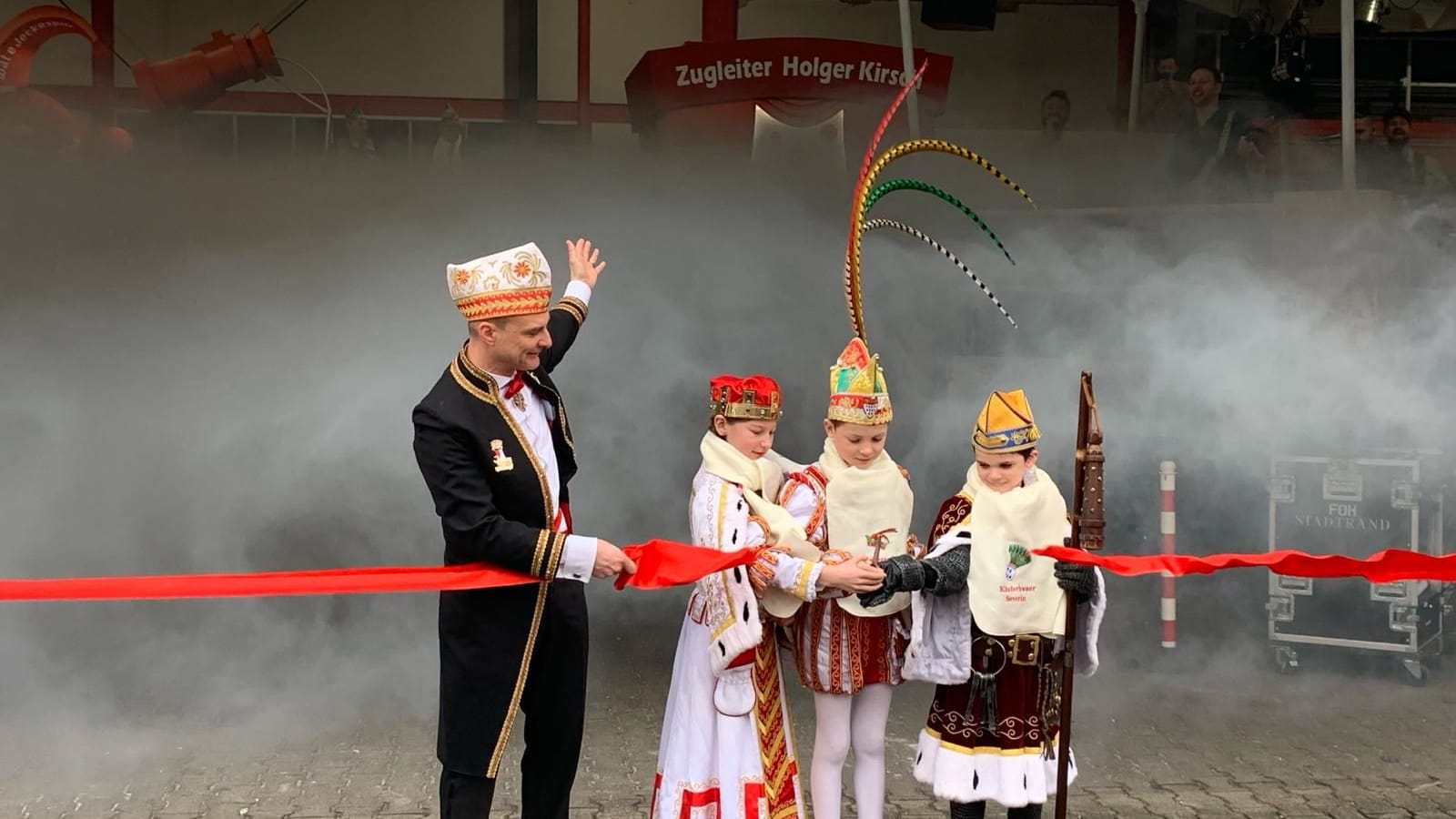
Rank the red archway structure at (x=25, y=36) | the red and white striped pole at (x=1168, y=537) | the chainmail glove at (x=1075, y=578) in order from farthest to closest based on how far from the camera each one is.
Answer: the red and white striped pole at (x=1168, y=537)
the red archway structure at (x=25, y=36)
the chainmail glove at (x=1075, y=578)

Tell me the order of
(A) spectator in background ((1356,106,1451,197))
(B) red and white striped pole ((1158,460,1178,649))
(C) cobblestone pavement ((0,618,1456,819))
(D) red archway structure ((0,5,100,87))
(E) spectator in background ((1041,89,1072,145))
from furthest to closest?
(E) spectator in background ((1041,89,1072,145)) → (A) spectator in background ((1356,106,1451,197)) → (B) red and white striped pole ((1158,460,1178,649)) → (D) red archway structure ((0,5,100,87)) → (C) cobblestone pavement ((0,618,1456,819))

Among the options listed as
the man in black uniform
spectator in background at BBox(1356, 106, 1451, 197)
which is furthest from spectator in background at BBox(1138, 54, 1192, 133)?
the man in black uniform

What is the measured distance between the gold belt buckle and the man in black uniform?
119cm

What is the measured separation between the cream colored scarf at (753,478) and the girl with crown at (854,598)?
0.21 ft

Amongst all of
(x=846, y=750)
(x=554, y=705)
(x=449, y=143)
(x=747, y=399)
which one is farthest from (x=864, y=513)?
(x=449, y=143)

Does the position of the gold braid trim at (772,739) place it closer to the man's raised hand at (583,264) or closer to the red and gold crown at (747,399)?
the red and gold crown at (747,399)

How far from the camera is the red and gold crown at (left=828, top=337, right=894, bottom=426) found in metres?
4.32

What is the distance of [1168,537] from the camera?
7.67 meters

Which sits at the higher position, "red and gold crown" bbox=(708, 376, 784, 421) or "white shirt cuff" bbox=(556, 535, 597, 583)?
"red and gold crown" bbox=(708, 376, 784, 421)

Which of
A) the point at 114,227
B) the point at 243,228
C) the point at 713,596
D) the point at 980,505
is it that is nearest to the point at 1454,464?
the point at 980,505

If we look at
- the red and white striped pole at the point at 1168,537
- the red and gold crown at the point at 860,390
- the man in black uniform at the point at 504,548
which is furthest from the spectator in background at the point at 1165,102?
the man in black uniform at the point at 504,548

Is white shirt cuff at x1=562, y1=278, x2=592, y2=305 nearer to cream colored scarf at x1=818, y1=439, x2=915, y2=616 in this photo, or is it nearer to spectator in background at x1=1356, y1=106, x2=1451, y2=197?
cream colored scarf at x1=818, y1=439, x2=915, y2=616

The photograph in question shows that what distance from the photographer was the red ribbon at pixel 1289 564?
417cm

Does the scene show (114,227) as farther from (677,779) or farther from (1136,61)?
(1136,61)
